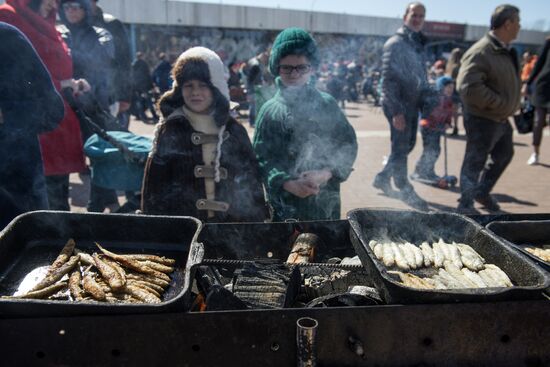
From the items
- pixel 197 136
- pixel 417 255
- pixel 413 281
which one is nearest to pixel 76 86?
pixel 197 136

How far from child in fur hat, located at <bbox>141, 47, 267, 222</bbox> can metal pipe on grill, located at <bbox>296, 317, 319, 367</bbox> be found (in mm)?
1400

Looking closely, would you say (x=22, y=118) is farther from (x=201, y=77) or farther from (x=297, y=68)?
(x=297, y=68)

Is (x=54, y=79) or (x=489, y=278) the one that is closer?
(x=489, y=278)

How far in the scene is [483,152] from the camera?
5.19 meters

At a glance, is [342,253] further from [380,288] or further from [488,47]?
[488,47]

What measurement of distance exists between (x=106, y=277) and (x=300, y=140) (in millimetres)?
1738

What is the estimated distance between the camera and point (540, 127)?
7.66 metres

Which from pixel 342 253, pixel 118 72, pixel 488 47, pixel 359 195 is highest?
pixel 488 47

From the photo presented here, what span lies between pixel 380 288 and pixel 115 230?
1.48 meters

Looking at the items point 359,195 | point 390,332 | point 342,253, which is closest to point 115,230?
point 342,253

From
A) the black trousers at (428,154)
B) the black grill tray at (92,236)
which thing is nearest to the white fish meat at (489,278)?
the black grill tray at (92,236)

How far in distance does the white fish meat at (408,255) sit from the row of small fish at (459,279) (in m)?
0.11

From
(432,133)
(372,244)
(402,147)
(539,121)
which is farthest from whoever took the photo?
(539,121)

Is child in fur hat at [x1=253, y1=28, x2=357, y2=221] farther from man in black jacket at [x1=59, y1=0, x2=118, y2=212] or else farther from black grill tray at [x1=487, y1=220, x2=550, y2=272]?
man in black jacket at [x1=59, y1=0, x2=118, y2=212]
